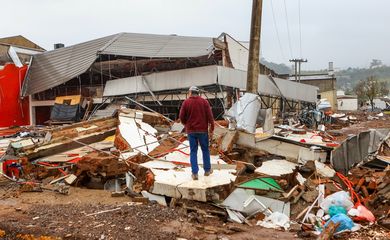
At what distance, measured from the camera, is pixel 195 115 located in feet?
20.9

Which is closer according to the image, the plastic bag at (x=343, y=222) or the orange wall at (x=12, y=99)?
the plastic bag at (x=343, y=222)

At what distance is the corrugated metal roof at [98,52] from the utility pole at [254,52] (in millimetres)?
6021

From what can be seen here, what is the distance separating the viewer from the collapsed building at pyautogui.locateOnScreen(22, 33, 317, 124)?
18.2 meters

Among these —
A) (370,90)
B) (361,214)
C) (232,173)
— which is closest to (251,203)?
(232,173)

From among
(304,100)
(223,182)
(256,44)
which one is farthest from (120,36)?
(223,182)

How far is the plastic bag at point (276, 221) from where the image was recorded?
17.8ft

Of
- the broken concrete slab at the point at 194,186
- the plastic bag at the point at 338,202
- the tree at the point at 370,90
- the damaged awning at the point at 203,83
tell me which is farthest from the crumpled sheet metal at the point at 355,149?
the tree at the point at 370,90

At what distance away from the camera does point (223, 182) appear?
6086mm

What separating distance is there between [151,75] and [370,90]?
4532 cm

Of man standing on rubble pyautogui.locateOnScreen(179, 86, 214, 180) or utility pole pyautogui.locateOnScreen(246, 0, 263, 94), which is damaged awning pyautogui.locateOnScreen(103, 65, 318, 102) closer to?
utility pole pyautogui.locateOnScreen(246, 0, 263, 94)

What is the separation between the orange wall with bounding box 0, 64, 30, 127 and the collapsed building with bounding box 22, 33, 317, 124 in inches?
22.2

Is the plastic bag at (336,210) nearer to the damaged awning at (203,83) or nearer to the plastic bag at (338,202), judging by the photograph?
the plastic bag at (338,202)

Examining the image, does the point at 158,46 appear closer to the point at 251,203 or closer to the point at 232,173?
the point at 232,173

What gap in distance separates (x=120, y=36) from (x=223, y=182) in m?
18.3
